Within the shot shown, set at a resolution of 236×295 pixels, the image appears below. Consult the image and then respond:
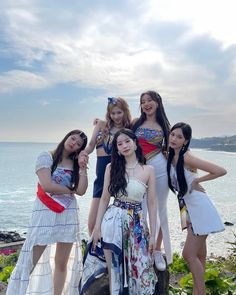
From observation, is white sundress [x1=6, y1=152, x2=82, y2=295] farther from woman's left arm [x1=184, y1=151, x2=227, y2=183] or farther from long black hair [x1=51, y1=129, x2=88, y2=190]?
woman's left arm [x1=184, y1=151, x2=227, y2=183]

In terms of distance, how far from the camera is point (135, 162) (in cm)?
460

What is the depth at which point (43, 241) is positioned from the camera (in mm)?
4719

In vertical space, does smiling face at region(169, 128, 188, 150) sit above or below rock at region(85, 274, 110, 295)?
above

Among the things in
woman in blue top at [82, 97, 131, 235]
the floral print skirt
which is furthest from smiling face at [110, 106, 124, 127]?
the floral print skirt

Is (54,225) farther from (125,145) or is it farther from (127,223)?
(125,145)

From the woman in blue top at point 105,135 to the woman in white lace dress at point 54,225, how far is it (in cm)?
35

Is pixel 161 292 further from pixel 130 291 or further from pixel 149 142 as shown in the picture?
pixel 149 142

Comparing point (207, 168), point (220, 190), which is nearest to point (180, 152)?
point (207, 168)

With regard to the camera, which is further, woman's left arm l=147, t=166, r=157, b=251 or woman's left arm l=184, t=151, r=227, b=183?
woman's left arm l=184, t=151, r=227, b=183

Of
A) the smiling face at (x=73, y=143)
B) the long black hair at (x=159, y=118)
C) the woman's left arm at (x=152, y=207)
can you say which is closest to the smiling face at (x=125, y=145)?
the woman's left arm at (x=152, y=207)

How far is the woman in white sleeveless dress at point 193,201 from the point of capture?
15.3 feet

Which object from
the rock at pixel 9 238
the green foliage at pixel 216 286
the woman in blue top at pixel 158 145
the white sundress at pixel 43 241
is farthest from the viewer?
the rock at pixel 9 238

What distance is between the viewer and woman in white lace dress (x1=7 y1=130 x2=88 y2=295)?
4.74 metres

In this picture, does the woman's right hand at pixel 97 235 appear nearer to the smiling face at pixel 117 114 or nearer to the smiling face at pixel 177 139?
the smiling face at pixel 177 139
